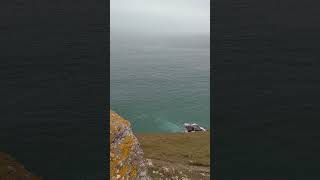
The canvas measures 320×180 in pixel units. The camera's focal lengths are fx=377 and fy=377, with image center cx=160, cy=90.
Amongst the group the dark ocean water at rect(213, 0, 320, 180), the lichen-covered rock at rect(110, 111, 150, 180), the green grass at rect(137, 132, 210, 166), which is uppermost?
the dark ocean water at rect(213, 0, 320, 180)

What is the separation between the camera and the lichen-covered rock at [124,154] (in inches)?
532

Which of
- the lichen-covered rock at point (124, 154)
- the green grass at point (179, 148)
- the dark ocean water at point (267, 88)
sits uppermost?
the dark ocean water at point (267, 88)

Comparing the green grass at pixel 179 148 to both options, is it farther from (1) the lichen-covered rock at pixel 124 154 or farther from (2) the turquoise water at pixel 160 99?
(2) the turquoise water at pixel 160 99

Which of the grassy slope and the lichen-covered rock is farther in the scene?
the grassy slope

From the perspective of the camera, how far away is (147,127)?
416 ft

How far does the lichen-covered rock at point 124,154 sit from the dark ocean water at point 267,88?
479 centimetres
